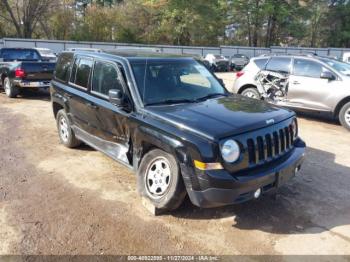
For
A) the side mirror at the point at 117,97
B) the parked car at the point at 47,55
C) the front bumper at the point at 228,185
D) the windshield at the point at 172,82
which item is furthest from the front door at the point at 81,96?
the parked car at the point at 47,55

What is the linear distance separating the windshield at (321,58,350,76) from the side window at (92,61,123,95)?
6.19 m

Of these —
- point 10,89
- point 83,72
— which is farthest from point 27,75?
point 83,72

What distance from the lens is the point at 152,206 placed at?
407 cm

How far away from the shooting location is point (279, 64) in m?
9.40

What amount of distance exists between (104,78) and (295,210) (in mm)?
3135

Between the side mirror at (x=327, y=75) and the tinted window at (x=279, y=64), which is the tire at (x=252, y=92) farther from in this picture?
the side mirror at (x=327, y=75)

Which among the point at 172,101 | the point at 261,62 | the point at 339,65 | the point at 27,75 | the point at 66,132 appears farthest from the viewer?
the point at 27,75

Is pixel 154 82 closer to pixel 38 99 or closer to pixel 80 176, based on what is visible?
pixel 80 176

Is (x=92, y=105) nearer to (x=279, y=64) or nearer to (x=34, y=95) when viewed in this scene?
(x=279, y=64)

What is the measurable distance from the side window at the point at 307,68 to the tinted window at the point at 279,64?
8.7 inches

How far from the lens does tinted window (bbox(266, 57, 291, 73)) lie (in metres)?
9.21

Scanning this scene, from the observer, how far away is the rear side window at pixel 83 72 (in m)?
5.27

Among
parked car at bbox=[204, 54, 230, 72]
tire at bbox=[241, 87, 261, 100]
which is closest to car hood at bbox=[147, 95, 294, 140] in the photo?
tire at bbox=[241, 87, 261, 100]

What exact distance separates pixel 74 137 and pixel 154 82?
245 centimetres
